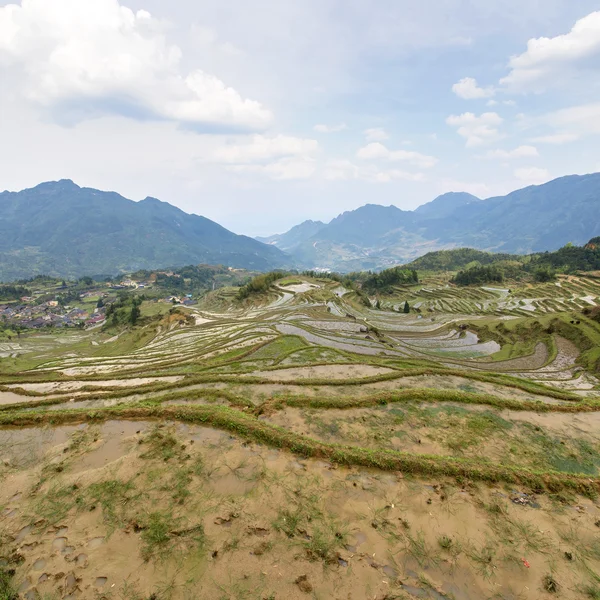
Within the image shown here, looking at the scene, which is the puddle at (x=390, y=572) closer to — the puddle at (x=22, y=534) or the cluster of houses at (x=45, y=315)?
the puddle at (x=22, y=534)

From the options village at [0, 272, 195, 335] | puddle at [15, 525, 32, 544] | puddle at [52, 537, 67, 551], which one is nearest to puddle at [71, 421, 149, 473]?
puddle at [15, 525, 32, 544]

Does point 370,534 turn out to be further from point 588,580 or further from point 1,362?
point 1,362

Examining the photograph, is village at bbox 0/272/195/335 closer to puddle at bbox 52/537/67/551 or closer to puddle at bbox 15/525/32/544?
puddle at bbox 15/525/32/544

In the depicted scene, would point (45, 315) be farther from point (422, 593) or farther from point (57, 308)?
point (422, 593)

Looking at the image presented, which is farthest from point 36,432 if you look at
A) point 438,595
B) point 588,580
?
point 588,580

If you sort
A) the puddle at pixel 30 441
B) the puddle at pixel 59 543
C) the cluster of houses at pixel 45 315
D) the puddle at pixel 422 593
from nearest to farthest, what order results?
the puddle at pixel 422 593, the puddle at pixel 59 543, the puddle at pixel 30 441, the cluster of houses at pixel 45 315

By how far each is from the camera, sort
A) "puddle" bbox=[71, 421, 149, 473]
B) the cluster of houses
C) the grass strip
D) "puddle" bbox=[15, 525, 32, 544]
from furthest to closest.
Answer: the cluster of houses < "puddle" bbox=[71, 421, 149, 473] < the grass strip < "puddle" bbox=[15, 525, 32, 544]

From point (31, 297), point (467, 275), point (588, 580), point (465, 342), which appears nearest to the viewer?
point (588, 580)

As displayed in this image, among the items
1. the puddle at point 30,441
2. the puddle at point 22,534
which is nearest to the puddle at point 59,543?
the puddle at point 22,534
